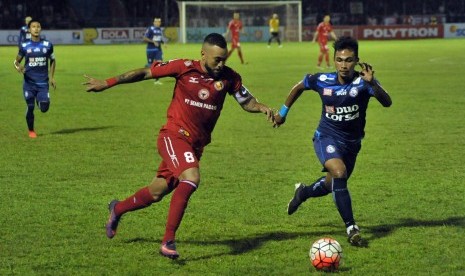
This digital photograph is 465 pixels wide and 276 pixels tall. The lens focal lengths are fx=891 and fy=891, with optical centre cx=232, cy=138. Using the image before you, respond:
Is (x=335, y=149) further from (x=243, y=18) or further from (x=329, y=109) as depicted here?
(x=243, y=18)

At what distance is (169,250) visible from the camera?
7672 millimetres

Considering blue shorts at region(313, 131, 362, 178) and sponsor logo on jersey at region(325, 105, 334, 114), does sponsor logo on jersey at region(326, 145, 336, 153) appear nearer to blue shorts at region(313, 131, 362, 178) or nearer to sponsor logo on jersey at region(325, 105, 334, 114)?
blue shorts at region(313, 131, 362, 178)

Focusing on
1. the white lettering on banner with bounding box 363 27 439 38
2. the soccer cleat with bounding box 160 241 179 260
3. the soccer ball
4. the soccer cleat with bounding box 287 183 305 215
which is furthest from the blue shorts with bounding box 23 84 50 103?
the white lettering on banner with bounding box 363 27 439 38

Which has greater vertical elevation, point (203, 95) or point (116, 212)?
point (203, 95)

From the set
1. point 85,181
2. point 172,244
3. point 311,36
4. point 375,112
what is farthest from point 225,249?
point 311,36

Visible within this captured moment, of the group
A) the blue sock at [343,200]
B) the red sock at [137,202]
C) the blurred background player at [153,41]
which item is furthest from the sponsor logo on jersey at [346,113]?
the blurred background player at [153,41]

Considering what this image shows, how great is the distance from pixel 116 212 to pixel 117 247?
338 mm

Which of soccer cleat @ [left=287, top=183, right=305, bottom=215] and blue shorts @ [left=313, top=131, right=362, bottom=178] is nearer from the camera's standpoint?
blue shorts @ [left=313, top=131, right=362, bottom=178]

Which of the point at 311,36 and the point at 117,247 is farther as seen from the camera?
the point at 311,36

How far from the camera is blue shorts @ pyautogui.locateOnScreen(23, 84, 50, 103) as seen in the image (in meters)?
17.0

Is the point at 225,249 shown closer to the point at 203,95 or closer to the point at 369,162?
the point at 203,95

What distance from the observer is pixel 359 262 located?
7.69 meters

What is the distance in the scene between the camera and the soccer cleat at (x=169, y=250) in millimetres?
7662

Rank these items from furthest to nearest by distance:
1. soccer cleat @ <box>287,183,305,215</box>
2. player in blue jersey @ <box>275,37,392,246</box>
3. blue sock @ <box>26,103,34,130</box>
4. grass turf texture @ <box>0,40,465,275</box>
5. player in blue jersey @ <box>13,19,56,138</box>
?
player in blue jersey @ <box>13,19,56,138</box>
blue sock @ <box>26,103,34,130</box>
soccer cleat @ <box>287,183,305,215</box>
player in blue jersey @ <box>275,37,392,246</box>
grass turf texture @ <box>0,40,465,275</box>
